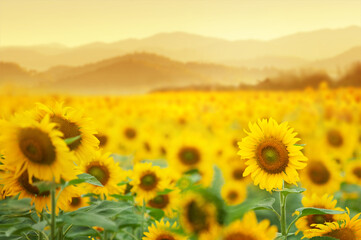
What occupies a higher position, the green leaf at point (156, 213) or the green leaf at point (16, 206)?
the green leaf at point (16, 206)

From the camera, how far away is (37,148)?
666mm

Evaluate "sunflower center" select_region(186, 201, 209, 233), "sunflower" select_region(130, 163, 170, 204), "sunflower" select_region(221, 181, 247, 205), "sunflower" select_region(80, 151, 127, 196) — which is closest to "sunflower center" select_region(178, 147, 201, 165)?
"sunflower" select_region(221, 181, 247, 205)

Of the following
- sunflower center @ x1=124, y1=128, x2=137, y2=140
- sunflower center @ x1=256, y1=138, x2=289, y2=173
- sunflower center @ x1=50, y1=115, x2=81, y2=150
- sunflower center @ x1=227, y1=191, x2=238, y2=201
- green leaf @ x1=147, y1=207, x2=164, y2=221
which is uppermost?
sunflower center @ x1=124, y1=128, x2=137, y2=140

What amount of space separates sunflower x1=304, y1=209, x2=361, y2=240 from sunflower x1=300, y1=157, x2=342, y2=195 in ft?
4.16

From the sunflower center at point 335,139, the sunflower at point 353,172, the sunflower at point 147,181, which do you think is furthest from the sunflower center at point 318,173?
the sunflower at point 147,181

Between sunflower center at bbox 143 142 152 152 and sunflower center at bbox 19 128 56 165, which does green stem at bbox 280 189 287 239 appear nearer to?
sunflower center at bbox 19 128 56 165

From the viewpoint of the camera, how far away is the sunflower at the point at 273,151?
0.89 meters

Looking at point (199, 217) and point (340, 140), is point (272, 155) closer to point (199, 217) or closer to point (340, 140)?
point (199, 217)

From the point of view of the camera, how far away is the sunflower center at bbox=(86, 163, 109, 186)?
1165 mm

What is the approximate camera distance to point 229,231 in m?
0.60

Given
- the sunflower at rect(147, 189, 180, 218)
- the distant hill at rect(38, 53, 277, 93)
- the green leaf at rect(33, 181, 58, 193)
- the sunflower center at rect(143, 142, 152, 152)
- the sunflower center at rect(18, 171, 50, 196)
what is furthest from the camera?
the distant hill at rect(38, 53, 277, 93)

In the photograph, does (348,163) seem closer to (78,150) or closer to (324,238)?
(324,238)

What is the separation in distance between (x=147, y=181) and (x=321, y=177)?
1.13 m

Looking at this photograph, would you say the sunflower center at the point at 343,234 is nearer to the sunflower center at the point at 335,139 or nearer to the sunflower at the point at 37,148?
the sunflower at the point at 37,148
